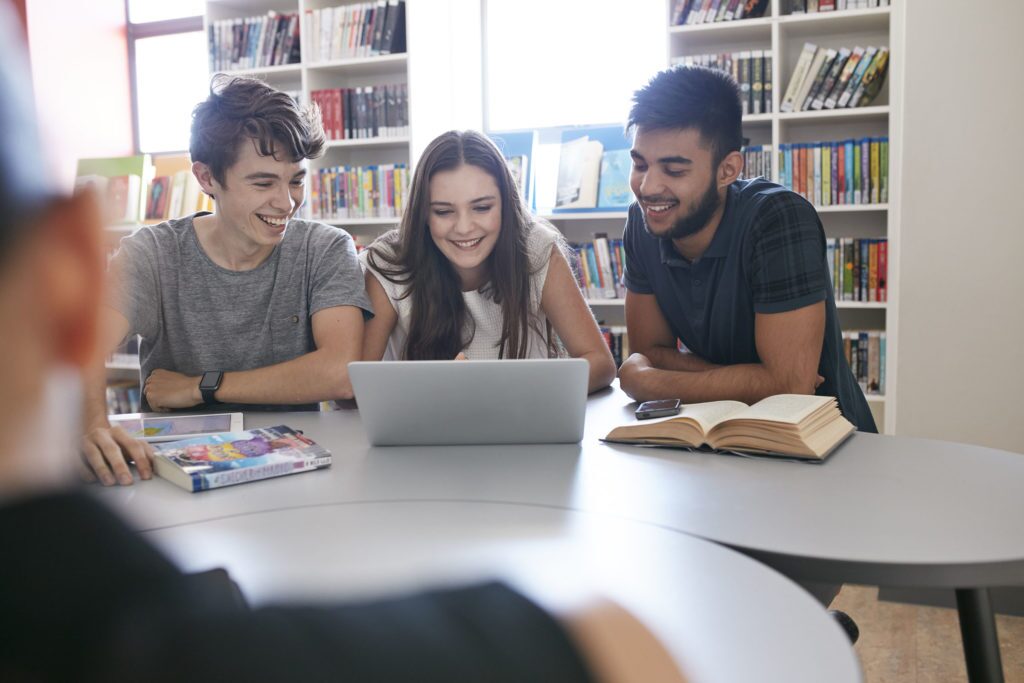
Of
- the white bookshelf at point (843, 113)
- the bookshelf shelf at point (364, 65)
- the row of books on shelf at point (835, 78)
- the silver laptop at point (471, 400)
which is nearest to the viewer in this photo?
the silver laptop at point (471, 400)

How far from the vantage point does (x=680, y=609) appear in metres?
0.73

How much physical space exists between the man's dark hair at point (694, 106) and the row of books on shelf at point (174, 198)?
2.91 m

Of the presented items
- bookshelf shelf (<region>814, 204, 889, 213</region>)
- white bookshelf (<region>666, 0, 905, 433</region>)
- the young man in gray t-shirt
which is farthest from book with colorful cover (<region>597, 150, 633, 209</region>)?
the young man in gray t-shirt

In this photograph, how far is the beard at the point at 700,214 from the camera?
190 centimetres

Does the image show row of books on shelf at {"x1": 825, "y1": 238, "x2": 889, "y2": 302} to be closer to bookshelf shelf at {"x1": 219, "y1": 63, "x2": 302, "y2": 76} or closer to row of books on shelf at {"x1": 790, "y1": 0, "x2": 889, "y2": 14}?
row of books on shelf at {"x1": 790, "y1": 0, "x2": 889, "y2": 14}

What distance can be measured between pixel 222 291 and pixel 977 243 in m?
2.27

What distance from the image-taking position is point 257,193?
1912 millimetres

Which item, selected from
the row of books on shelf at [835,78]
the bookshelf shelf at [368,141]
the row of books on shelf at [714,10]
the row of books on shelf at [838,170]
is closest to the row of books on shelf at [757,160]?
the row of books on shelf at [838,170]

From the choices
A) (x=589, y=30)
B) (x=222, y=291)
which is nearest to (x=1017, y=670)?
(x=222, y=291)

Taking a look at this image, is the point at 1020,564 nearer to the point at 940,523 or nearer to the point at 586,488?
the point at 940,523

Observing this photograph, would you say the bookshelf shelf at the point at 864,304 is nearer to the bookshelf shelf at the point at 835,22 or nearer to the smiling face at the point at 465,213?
the bookshelf shelf at the point at 835,22

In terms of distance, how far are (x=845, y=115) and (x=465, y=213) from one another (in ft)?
6.20

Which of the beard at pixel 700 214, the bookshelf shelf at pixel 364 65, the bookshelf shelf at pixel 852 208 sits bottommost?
the beard at pixel 700 214

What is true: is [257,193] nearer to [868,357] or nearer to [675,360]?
[675,360]
